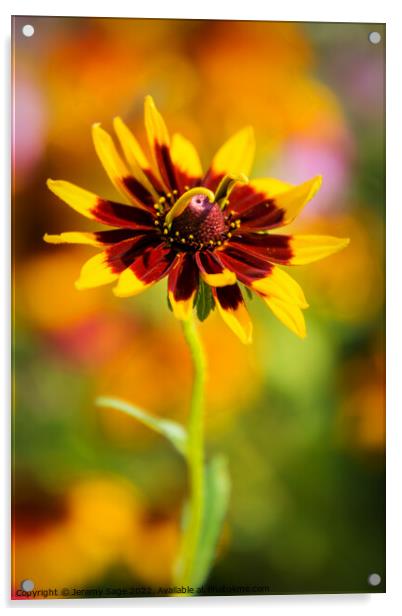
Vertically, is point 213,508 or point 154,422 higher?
point 154,422

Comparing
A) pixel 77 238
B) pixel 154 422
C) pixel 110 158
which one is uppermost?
pixel 110 158

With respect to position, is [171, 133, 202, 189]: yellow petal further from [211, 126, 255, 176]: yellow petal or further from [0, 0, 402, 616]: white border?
[0, 0, 402, 616]: white border

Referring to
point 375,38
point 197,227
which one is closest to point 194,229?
point 197,227

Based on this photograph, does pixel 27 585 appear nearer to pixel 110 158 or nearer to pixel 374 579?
pixel 374 579
